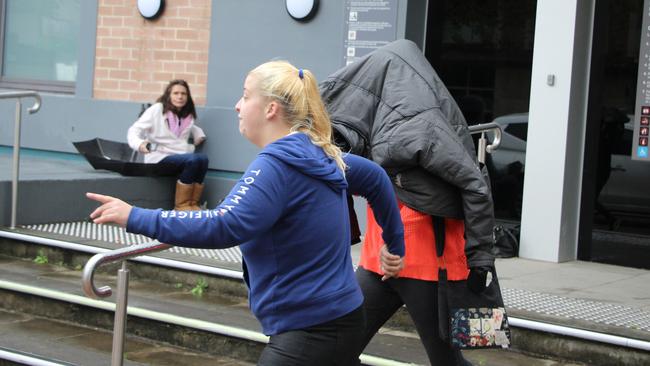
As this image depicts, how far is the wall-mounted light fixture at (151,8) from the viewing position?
971 centimetres

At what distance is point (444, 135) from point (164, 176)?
19.0 feet

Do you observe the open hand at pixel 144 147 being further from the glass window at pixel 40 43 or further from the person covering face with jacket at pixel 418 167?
the person covering face with jacket at pixel 418 167

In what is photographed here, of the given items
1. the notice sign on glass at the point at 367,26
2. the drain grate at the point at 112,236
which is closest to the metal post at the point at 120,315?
the drain grate at the point at 112,236

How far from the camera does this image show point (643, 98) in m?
7.00

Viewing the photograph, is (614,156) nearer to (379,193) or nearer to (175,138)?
(175,138)

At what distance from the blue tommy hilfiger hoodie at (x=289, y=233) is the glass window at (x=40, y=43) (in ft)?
27.2

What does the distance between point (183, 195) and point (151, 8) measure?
1937 mm

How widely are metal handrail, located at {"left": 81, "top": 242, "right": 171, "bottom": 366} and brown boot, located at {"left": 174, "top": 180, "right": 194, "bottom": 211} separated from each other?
522cm

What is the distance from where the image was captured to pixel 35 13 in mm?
11180

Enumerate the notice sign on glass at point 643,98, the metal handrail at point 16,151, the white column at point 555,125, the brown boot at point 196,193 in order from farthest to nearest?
the brown boot at point 196,193
the metal handrail at point 16,151
the white column at point 555,125
the notice sign on glass at point 643,98

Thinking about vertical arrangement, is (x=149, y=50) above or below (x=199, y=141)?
above

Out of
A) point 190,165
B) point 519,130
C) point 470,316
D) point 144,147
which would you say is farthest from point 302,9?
point 470,316

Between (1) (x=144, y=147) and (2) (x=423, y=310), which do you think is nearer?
(2) (x=423, y=310)

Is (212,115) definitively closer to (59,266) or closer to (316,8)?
(316,8)
